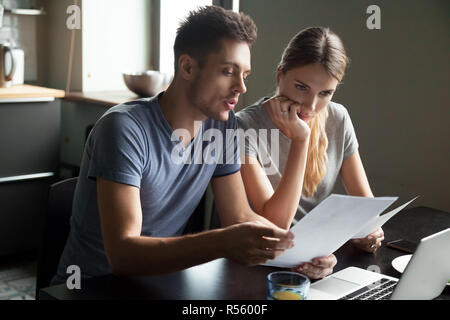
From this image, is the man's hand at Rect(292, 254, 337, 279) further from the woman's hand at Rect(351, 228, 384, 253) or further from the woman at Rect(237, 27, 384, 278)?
the woman at Rect(237, 27, 384, 278)

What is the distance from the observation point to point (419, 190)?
7.47 feet

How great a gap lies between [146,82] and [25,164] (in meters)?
0.76

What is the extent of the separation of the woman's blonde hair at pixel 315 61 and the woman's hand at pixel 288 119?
10 cm

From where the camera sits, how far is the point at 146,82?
3.21 meters

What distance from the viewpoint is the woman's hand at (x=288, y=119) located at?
1684 mm

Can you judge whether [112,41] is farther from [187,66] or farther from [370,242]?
[370,242]

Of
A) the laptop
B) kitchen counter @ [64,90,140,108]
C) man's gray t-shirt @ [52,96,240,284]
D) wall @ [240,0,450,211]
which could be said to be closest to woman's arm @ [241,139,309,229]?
man's gray t-shirt @ [52,96,240,284]

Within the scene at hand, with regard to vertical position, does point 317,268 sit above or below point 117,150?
below

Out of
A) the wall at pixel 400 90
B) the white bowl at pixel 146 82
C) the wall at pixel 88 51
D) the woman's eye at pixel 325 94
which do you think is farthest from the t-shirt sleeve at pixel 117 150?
the wall at pixel 88 51

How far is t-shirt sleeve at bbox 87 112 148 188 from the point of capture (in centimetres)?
127

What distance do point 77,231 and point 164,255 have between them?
1.35 ft

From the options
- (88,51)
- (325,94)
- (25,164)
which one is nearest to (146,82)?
(88,51)

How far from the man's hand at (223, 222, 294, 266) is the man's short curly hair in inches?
20.3
